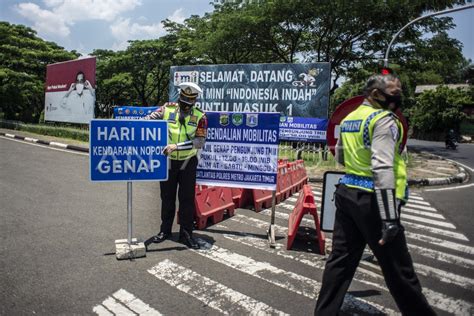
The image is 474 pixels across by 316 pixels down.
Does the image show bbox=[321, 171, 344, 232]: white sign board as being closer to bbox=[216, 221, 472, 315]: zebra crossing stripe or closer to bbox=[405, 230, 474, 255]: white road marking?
bbox=[216, 221, 472, 315]: zebra crossing stripe

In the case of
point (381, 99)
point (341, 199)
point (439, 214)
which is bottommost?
point (439, 214)

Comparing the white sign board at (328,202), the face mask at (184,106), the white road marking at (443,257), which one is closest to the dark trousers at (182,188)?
the face mask at (184,106)

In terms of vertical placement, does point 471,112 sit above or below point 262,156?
above

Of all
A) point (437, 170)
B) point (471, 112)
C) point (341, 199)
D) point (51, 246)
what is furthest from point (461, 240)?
point (471, 112)

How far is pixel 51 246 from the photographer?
179 inches

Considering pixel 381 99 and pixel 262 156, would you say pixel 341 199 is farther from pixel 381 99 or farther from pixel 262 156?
pixel 262 156

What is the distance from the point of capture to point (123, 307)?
10.5ft

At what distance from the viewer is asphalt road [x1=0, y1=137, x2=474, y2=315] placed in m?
3.31

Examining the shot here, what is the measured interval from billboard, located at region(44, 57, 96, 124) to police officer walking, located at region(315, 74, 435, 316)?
19390mm

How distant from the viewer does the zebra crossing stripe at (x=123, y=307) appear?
311 centimetres

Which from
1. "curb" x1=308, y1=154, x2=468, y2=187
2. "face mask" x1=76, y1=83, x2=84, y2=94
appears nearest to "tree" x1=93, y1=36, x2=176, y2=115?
"face mask" x1=76, y1=83, x2=84, y2=94

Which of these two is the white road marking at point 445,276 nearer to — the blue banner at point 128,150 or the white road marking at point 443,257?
the white road marking at point 443,257

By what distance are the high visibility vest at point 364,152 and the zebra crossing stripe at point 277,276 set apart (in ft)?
4.13

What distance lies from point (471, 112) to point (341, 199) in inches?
2230
